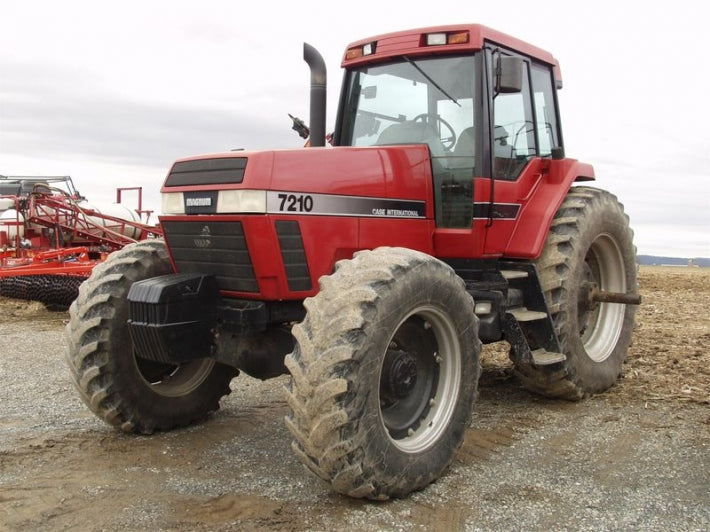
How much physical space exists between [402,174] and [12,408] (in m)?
3.71

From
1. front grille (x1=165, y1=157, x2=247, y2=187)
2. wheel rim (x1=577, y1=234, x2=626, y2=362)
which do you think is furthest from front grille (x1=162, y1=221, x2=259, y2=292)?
wheel rim (x1=577, y1=234, x2=626, y2=362)

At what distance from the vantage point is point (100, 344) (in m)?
4.60

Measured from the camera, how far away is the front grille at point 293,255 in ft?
13.5

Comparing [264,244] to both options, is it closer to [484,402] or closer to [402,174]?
[402,174]

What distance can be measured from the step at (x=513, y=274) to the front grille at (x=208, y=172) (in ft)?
7.20

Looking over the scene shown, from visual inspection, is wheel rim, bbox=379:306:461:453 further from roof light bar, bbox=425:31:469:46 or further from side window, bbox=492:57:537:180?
roof light bar, bbox=425:31:469:46

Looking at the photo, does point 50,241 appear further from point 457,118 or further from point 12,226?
point 457,118

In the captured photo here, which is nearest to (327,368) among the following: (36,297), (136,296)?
(136,296)

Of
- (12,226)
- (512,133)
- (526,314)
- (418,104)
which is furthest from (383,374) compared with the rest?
(12,226)

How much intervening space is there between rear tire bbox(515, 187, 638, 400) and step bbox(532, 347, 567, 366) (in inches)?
5.7

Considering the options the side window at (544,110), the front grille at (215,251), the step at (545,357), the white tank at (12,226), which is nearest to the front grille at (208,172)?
the front grille at (215,251)

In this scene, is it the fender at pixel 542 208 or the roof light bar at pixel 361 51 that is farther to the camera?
the roof light bar at pixel 361 51

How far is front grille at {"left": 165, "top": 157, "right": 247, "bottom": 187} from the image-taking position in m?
4.09

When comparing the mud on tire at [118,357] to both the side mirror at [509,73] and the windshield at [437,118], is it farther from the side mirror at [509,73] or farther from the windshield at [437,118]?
the side mirror at [509,73]
